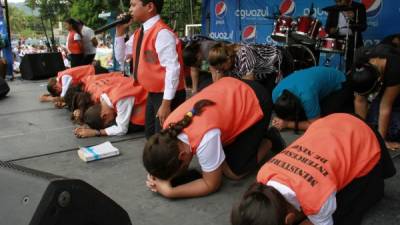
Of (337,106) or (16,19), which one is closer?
(337,106)

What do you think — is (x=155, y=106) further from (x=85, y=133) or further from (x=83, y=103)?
(x=83, y=103)

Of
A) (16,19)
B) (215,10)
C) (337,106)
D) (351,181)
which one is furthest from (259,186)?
(16,19)

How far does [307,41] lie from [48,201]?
4.55 m

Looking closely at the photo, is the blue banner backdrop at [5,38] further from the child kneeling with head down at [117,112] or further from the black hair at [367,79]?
the black hair at [367,79]

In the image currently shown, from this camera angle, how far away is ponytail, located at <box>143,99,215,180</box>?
Result: 6.48 feet

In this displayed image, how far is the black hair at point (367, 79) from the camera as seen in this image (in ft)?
8.91

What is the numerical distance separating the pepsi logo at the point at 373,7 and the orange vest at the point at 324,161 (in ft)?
12.7

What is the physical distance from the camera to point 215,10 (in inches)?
319

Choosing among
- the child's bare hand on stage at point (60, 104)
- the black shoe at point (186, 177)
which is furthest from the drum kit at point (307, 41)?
the black shoe at point (186, 177)

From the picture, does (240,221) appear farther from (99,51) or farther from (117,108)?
(99,51)

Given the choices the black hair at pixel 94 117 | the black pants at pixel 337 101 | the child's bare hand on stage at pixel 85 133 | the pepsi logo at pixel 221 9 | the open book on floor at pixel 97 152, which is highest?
the pepsi logo at pixel 221 9

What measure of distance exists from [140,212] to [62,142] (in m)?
1.60

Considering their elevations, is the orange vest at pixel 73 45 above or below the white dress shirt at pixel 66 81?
above

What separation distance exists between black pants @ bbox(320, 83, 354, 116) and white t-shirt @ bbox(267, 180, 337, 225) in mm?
1825
